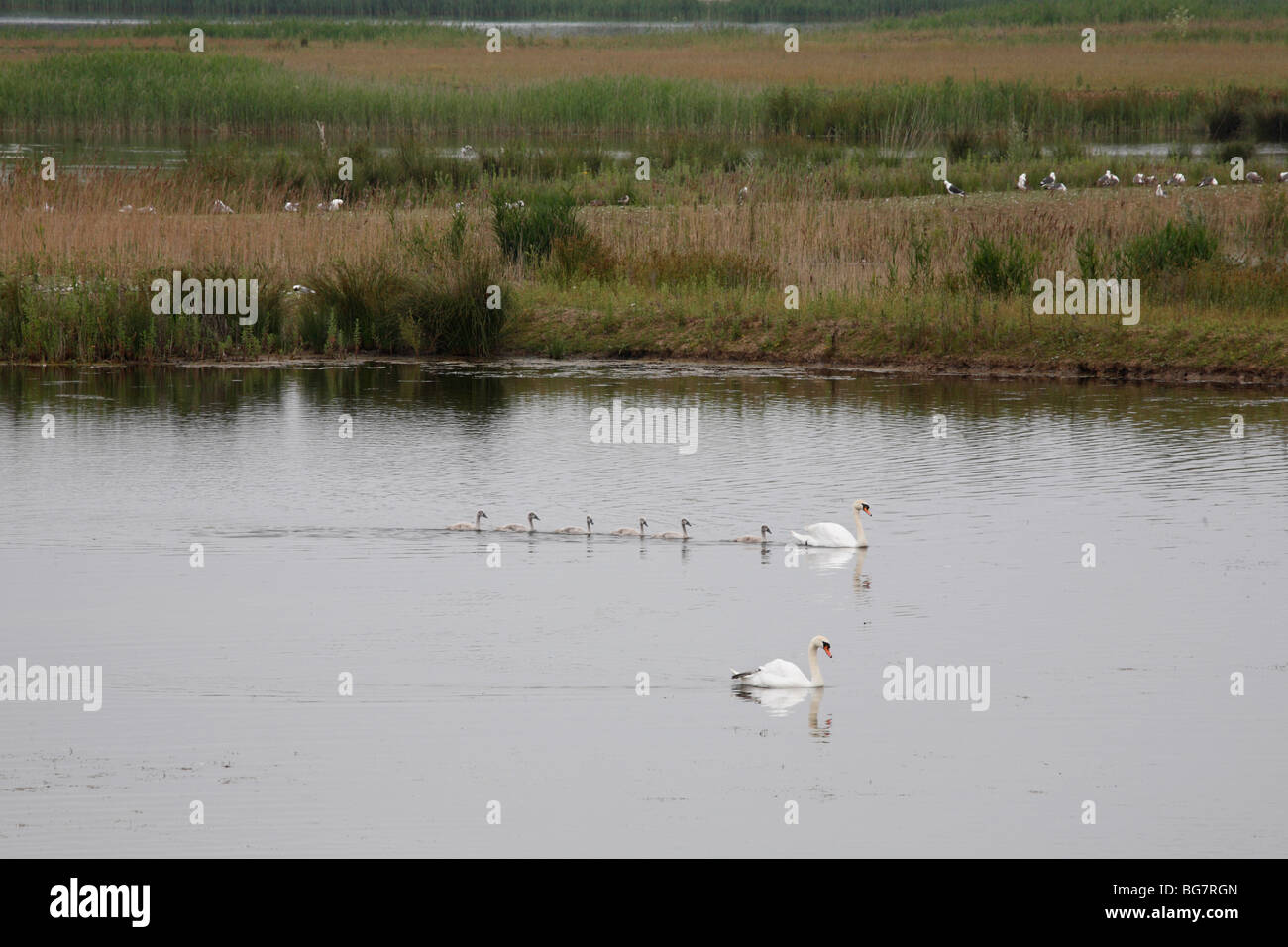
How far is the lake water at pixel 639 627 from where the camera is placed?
948 centimetres

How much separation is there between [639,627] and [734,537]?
2751 millimetres

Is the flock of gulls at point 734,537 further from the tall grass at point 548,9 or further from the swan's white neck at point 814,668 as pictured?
the tall grass at point 548,9

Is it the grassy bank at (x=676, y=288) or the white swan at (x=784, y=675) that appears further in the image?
the grassy bank at (x=676, y=288)

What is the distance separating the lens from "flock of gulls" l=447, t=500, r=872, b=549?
14.8 meters

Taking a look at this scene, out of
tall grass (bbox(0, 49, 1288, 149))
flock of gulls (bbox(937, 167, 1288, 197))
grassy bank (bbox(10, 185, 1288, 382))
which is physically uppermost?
tall grass (bbox(0, 49, 1288, 149))

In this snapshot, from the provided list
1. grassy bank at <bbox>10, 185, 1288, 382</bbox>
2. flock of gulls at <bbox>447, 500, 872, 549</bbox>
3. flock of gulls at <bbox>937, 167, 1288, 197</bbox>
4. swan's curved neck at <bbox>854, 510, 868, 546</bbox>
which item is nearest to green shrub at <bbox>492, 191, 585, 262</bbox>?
grassy bank at <bbox>10, 185, 1288, 382</bbox>

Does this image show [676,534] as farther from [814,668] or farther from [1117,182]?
[1117,182]

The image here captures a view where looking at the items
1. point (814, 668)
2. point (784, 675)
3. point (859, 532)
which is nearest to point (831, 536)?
point (859, 532)

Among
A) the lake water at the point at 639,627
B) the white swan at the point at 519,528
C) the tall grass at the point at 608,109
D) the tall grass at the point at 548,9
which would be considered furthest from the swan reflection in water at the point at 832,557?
the tall grass at the point at 548,9

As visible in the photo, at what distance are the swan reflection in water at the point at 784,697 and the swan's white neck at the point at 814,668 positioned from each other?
0.04 m

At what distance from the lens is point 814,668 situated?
1148cm

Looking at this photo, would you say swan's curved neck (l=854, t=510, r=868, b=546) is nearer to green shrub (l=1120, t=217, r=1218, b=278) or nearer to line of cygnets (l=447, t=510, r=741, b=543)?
line of cygnets (l=447, t=510, r=741, b=543)

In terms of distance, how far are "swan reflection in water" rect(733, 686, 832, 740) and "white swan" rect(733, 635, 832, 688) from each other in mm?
40

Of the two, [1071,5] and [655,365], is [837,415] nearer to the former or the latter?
[655,365]
